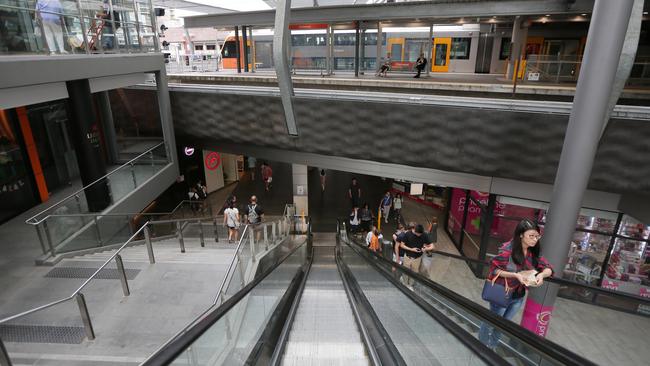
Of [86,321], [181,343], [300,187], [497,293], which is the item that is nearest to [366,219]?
[300,187]

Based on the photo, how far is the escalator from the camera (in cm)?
213

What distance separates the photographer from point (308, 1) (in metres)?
27.0

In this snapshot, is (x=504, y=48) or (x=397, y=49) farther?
(x=397, y=49)

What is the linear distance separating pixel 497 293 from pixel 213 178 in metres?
15.7

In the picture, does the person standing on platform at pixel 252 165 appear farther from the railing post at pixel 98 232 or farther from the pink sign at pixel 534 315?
the pink sign at pixel 534 315

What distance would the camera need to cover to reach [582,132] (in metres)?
4.74

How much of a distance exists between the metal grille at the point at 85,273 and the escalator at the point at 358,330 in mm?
2835

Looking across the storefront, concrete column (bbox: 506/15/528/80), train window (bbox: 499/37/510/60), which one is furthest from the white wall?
train window (bbox: 499/37/510/60)

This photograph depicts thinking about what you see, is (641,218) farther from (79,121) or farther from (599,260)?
(79,121)

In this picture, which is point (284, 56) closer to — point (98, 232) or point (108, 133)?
point (98, 232)

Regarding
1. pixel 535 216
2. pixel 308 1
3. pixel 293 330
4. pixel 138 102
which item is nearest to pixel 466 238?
pixel 535 216

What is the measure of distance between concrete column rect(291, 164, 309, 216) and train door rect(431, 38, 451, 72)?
469 inches

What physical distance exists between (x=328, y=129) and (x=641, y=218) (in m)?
7.32

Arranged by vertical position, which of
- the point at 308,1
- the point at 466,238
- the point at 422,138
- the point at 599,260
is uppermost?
the point at 308,1
